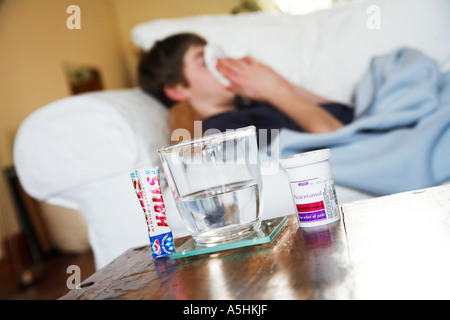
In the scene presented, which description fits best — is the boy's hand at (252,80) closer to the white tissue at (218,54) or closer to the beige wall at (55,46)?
the white tissue at (218,54)

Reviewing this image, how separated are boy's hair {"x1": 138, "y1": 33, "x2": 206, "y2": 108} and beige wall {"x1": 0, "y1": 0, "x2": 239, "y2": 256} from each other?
115 centimetres

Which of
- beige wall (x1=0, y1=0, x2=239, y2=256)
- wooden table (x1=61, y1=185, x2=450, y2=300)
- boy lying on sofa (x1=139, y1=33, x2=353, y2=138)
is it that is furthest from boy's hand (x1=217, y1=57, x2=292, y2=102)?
beige wall (x1=0, y1=0, x2=239, y2=256)

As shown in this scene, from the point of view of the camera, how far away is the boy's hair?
1.22m

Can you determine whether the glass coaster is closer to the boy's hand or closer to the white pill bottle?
the white pill bottle

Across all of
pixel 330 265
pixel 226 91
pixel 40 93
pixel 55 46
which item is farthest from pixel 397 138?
pixel 55 46

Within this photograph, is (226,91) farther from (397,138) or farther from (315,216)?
(315,216)

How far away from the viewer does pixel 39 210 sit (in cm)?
234

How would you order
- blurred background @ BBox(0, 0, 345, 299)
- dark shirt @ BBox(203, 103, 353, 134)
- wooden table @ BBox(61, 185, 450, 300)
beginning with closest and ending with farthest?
wooden table @ BBox(61, 185, 450, 300), dark shirt @ BBox(203, 103, 353, 134), blurred background @ BBox(0, 0, 345, 299)

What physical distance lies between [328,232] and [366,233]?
0.04 metres

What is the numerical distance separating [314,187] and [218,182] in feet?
0.36

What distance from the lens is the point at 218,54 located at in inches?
48.3

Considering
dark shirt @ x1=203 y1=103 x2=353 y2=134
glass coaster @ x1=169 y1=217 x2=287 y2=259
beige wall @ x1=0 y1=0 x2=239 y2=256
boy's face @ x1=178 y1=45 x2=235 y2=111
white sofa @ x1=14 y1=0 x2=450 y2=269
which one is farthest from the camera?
beige wall @ x1=0 y1=0 x2=239 y2=256

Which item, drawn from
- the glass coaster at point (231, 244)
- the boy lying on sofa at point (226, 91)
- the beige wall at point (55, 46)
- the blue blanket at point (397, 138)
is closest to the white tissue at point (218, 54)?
the boy lying on sofa at point (226, 91)
